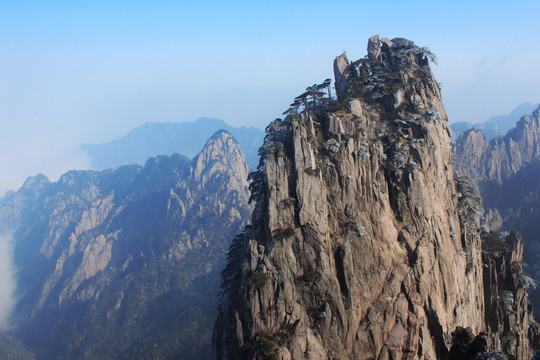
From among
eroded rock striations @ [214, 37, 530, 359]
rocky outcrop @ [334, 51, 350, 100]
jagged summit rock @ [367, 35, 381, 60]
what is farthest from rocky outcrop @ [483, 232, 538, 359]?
jagged summit rock @ [367, 35, 381, 60]

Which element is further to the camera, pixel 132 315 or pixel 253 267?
pixel 132 315

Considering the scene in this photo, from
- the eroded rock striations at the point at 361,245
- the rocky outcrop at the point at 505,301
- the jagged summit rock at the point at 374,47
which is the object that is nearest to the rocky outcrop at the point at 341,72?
the jagged summit rock at the point at 374,47

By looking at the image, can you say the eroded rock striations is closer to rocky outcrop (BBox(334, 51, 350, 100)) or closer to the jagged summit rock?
rocky outcrop (BBox(334, 51, 350, 100))

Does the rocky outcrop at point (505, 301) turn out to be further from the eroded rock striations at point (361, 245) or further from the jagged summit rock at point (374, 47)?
the jagged summit rock at point (374, 47)

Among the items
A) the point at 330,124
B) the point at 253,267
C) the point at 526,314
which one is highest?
the point at 330,124

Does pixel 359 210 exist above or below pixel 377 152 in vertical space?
below

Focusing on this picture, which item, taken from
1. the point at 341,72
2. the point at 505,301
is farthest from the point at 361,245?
the point at 505,301

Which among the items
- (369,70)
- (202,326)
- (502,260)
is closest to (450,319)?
(502,260)

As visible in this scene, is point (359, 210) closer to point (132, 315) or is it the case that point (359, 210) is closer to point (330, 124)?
point (330, 124)

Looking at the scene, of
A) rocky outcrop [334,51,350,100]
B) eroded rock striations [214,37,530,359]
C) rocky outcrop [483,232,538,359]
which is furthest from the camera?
rocky outcrop [334,51,350,100]
